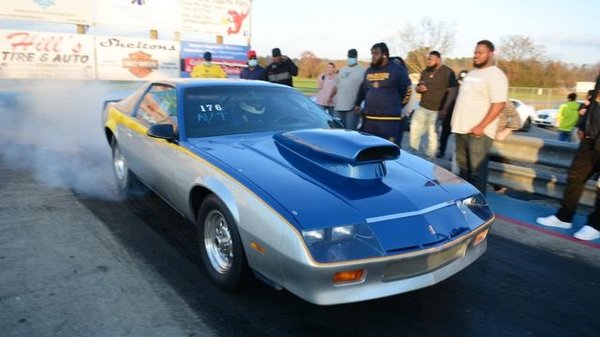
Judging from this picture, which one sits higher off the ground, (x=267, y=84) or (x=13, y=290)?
(x=267, y=84)

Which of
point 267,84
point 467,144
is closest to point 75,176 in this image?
point 267,84

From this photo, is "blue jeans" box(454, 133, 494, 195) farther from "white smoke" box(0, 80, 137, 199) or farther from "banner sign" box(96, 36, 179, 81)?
"banner sign" box(96, 36, 179, 81)

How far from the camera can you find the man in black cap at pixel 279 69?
905 cm

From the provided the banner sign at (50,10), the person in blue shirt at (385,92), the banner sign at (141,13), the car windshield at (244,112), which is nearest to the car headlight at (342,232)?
the car windshield at (244,112)

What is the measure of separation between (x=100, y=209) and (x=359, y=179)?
2.84m

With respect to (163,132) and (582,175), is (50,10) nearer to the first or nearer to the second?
(163,132)

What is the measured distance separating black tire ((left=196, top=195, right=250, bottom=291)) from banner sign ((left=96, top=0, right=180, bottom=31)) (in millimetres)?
12402

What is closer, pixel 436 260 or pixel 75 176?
pixel 436 260

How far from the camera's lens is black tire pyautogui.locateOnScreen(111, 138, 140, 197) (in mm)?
4836

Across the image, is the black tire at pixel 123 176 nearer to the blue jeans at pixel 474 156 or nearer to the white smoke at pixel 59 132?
the white smoke at pixel 59 132

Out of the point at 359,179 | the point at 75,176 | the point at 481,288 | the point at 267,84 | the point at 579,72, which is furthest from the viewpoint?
the point at 579,72

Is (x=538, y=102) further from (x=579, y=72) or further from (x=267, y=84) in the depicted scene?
(x=267, y=84)

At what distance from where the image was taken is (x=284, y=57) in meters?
9.13

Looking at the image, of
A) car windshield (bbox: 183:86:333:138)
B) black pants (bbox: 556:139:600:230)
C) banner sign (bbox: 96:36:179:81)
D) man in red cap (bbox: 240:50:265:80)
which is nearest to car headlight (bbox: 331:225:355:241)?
car windshield (bbox: 183:86:333:138)
